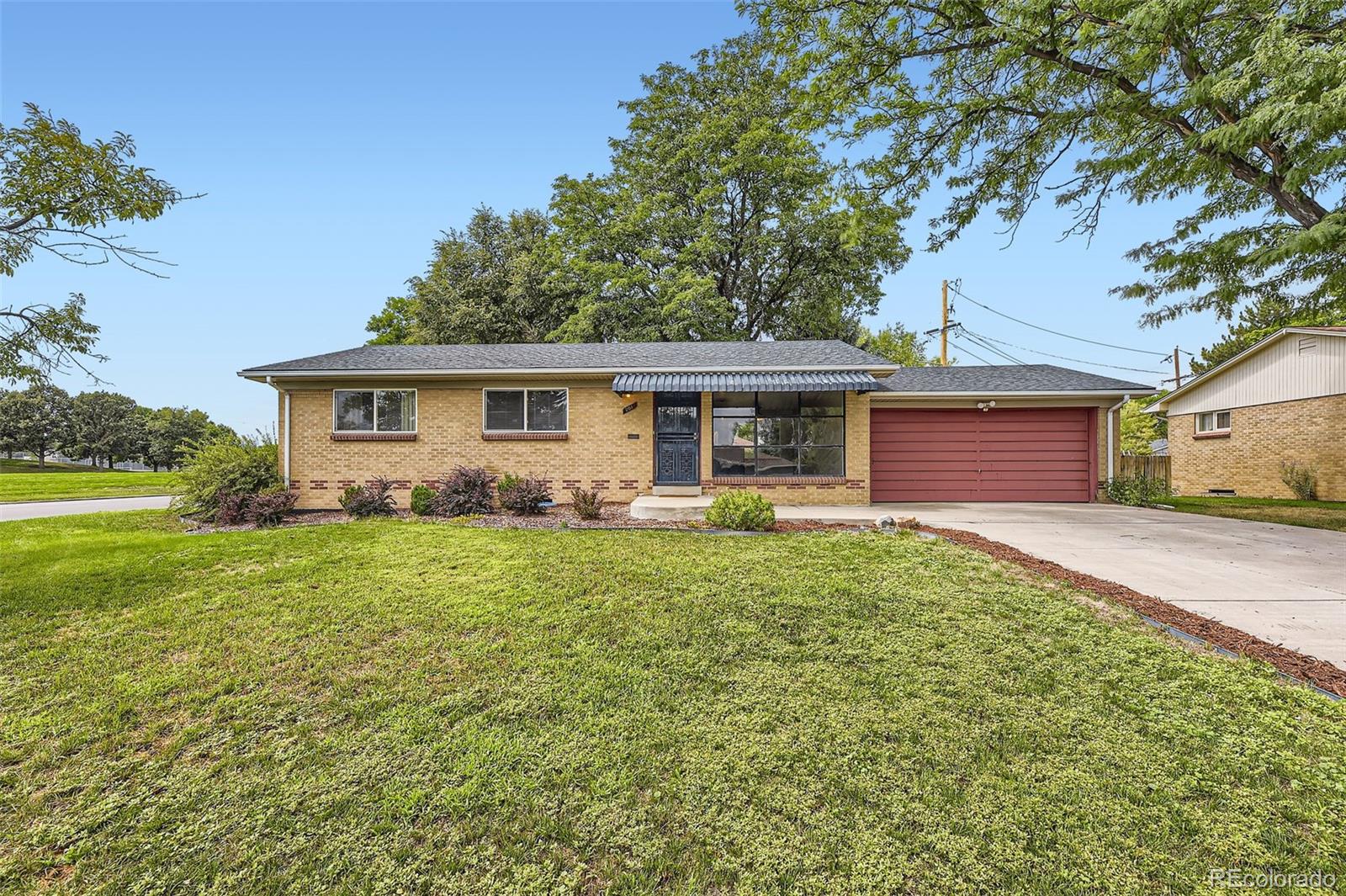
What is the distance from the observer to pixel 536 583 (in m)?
5.83

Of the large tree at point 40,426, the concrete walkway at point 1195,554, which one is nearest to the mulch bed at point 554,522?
the concrete walkway at point 1195,554

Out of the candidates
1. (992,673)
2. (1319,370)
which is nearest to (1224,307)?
(1319,370)

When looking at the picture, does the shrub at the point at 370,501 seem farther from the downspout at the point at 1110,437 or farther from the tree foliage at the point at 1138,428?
the tree foliage at the point at 1138,428

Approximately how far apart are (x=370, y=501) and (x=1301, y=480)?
2681 centimetres

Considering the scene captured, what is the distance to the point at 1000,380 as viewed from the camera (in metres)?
13.8

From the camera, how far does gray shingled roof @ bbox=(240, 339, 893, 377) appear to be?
479 inches

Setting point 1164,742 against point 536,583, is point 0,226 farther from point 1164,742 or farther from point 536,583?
point 1164,742

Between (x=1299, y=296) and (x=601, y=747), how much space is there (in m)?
17.2

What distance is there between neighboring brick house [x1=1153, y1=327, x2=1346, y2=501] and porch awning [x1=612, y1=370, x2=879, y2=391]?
1492cm

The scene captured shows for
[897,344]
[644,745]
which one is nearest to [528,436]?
[644,745]

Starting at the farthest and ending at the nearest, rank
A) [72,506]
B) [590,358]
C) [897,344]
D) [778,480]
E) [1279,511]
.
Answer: [897,344]
[72,506]
[590,358]
[1279,511]
[778,480]

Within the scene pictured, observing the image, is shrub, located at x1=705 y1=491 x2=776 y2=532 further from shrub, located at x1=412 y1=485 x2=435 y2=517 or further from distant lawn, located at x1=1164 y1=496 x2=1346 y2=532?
distant lawn, located at x1=1164 y1=496 x2=1346 y2=532

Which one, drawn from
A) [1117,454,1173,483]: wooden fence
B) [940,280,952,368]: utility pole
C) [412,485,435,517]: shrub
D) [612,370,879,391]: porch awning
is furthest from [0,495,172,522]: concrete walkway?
[940,280,952,368]: utility pole

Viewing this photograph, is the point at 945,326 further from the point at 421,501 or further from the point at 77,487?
the point at 77,487
